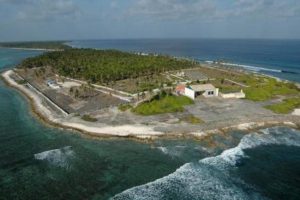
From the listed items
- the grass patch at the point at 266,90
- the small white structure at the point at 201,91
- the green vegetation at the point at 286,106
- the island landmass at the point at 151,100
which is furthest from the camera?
the grass patch at the point at 266,90

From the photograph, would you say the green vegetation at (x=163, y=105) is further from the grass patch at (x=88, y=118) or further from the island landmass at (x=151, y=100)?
the grass patch at (x=88, y=118)

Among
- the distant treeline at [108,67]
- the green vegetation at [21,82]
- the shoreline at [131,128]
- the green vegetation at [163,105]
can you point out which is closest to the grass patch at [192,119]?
the shoreline at [131,128]

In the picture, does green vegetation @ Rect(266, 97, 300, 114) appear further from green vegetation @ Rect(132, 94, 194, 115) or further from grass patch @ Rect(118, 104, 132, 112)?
grass patch @ Rect(118, 104, 132, 112)

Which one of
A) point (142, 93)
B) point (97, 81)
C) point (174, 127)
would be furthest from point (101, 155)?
point (97, 81)

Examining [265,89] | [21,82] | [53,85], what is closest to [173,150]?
[265,89]

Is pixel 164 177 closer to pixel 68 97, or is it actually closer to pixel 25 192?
pixel 25 192

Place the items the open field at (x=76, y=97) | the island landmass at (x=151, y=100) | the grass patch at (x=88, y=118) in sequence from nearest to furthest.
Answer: the island landmass at (x=151, y=100) < the grass patch at (x=88, y=118) < the open field at (x=76, y=97)

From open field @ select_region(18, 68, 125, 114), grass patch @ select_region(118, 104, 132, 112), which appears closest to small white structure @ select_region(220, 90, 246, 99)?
grass patch @ select_region(118, 104, 132, 112)

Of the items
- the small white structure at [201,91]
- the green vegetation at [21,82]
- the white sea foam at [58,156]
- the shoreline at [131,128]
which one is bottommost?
the green vegetation at [21,82]

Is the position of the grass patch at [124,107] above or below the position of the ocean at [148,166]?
above
